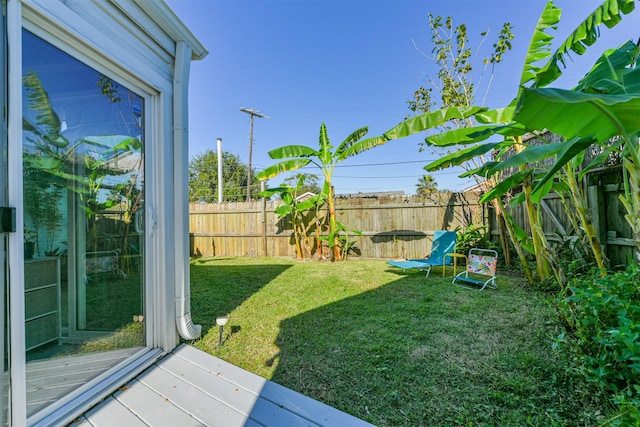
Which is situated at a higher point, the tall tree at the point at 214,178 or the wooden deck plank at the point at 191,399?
the tall tree at the point at 214,178

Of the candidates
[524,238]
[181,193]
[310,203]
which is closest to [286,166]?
[310,203]

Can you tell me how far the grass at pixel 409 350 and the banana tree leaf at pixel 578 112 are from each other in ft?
5.08

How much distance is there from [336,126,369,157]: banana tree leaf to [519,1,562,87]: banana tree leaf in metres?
3.66

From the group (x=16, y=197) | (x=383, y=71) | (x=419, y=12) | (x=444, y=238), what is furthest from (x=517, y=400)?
(x=383, y=71)

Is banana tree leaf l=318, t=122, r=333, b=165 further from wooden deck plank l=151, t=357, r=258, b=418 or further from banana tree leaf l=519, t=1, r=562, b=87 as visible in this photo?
wooden deck plank l=151, t=357, r=258, b=418

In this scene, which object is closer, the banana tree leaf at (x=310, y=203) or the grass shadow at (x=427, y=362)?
the grass shadow at (x=427, y=362)

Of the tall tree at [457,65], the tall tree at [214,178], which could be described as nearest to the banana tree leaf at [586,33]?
the tall tree at [457,65]

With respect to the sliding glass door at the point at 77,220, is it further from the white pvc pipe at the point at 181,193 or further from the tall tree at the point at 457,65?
the tall tree at the point at 457,65

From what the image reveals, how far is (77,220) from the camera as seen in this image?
1.80m

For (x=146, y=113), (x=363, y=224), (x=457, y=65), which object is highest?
(x=457, y=65)

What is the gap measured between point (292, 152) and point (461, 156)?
168 inches

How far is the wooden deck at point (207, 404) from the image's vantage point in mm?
1531

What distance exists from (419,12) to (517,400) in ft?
26.1

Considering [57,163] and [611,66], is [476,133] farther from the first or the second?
[57,163]
